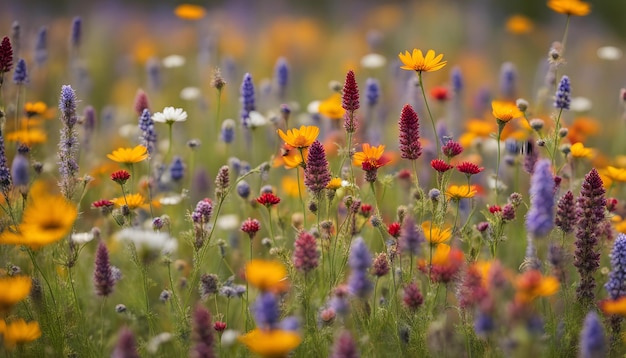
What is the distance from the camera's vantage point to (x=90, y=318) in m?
3.33

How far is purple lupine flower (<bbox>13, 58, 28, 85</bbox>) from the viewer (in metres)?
3.49

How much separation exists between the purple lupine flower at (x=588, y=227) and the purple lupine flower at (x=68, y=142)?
6.98 ft

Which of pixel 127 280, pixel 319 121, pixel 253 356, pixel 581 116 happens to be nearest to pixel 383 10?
pixel 581 116

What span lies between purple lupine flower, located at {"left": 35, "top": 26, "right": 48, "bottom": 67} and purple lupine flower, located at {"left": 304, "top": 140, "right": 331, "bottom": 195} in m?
2.50

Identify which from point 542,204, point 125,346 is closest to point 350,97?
point 542,204

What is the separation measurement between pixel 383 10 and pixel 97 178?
6.10 metres

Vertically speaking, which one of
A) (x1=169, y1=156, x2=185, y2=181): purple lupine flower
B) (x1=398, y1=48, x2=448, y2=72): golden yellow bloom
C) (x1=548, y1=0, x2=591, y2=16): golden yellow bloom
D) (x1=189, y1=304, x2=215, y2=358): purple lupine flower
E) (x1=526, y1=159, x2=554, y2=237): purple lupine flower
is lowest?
(x1=169, y1=156, x2=185, y2=181): purple lupine flower

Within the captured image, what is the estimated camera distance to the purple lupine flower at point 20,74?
137 inches

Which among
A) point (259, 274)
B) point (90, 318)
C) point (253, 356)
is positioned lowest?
point (90, 318)

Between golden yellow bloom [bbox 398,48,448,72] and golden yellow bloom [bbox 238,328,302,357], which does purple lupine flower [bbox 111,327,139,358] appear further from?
golden yellow bloom [bbox 398,48,448,72]

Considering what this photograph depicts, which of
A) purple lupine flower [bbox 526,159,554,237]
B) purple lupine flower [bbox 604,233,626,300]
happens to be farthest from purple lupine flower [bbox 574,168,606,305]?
purple lupine flower [bbox 526,159,554,237]

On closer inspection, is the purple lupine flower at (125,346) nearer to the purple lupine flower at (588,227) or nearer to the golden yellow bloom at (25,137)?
the purple lupine flower at (588,227)

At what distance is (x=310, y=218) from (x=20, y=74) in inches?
67.1

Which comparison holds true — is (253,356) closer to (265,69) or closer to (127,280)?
(127,280)
